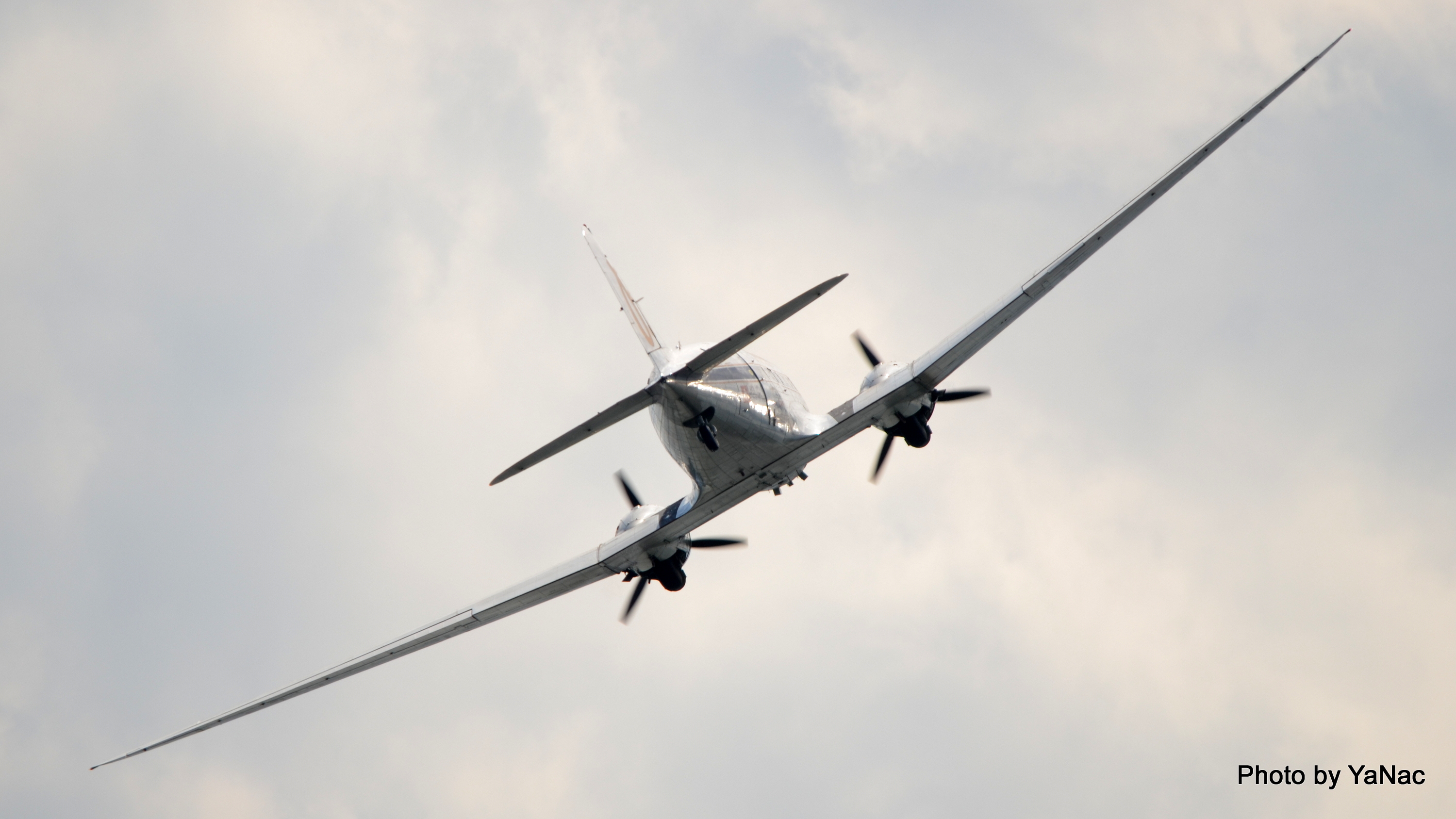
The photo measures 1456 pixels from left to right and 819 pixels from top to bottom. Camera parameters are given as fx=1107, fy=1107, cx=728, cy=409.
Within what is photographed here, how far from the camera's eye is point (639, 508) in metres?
36.5

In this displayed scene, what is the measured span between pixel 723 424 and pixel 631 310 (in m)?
7.30

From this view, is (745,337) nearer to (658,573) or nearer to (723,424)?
(723,424)

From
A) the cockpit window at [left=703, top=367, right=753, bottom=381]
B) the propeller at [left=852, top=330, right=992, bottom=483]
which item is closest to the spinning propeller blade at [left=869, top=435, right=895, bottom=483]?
the propeller at [left=852, top=330, right=992, bottom=483]

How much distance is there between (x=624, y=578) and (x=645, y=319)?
853 centimetres

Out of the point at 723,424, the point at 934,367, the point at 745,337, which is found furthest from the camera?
the point at 934,367

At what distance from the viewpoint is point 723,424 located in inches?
1169

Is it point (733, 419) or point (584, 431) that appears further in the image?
point (733, 419)

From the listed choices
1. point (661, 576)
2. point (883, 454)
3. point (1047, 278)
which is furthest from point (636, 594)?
point (1047, 278)

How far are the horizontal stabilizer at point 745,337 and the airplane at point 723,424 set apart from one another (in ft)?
0.13

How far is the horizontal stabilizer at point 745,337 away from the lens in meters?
23.5

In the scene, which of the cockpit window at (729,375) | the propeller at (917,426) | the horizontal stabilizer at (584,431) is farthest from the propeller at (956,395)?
the horizontal stabilizer at (584,431)

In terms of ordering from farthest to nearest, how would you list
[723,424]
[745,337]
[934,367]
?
1. [934,367]
2. [723,424]
3. [745,337]

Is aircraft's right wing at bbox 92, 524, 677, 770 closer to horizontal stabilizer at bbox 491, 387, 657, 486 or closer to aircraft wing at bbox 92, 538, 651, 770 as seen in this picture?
aircraft wing at bbox 92, 538, 651, 770

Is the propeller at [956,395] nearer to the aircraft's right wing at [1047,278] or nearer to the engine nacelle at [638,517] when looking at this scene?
the aircraft's right wing at [1047,278]
